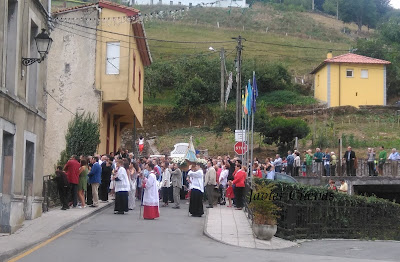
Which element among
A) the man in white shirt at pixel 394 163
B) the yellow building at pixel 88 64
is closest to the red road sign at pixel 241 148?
the yellow building at pixel 88 64

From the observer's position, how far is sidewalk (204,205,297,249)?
1786cm

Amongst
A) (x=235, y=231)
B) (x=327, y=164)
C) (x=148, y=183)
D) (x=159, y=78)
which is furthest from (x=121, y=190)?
(x=159, y=78)

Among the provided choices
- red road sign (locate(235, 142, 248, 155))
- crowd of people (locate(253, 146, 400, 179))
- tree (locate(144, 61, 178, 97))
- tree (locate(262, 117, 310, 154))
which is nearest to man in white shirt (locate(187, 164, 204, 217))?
red road sign (locate(235, 142, 248, 155))

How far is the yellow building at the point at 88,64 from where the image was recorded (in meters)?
34.0

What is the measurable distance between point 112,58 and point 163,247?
1956cm

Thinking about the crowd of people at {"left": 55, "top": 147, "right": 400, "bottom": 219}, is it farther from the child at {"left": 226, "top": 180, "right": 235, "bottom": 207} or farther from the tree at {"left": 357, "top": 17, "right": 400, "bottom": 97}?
the tree at {"left": 357, "top": 17, "right": 400, "bottom": 97}

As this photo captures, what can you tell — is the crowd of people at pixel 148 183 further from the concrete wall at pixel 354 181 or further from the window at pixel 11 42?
the concrete wall at pixel 354 181

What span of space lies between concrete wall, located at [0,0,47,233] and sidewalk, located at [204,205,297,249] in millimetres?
5021

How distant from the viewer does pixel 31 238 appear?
1633 centimetres

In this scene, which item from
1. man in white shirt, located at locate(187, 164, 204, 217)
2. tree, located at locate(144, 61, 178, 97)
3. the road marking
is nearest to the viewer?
the road marking

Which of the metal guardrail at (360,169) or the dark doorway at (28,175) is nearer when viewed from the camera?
the dark doorway at (28,175)

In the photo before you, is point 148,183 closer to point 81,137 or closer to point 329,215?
point 329,215

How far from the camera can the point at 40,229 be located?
17984 millimetres

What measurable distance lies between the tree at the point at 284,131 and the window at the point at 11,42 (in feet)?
107
